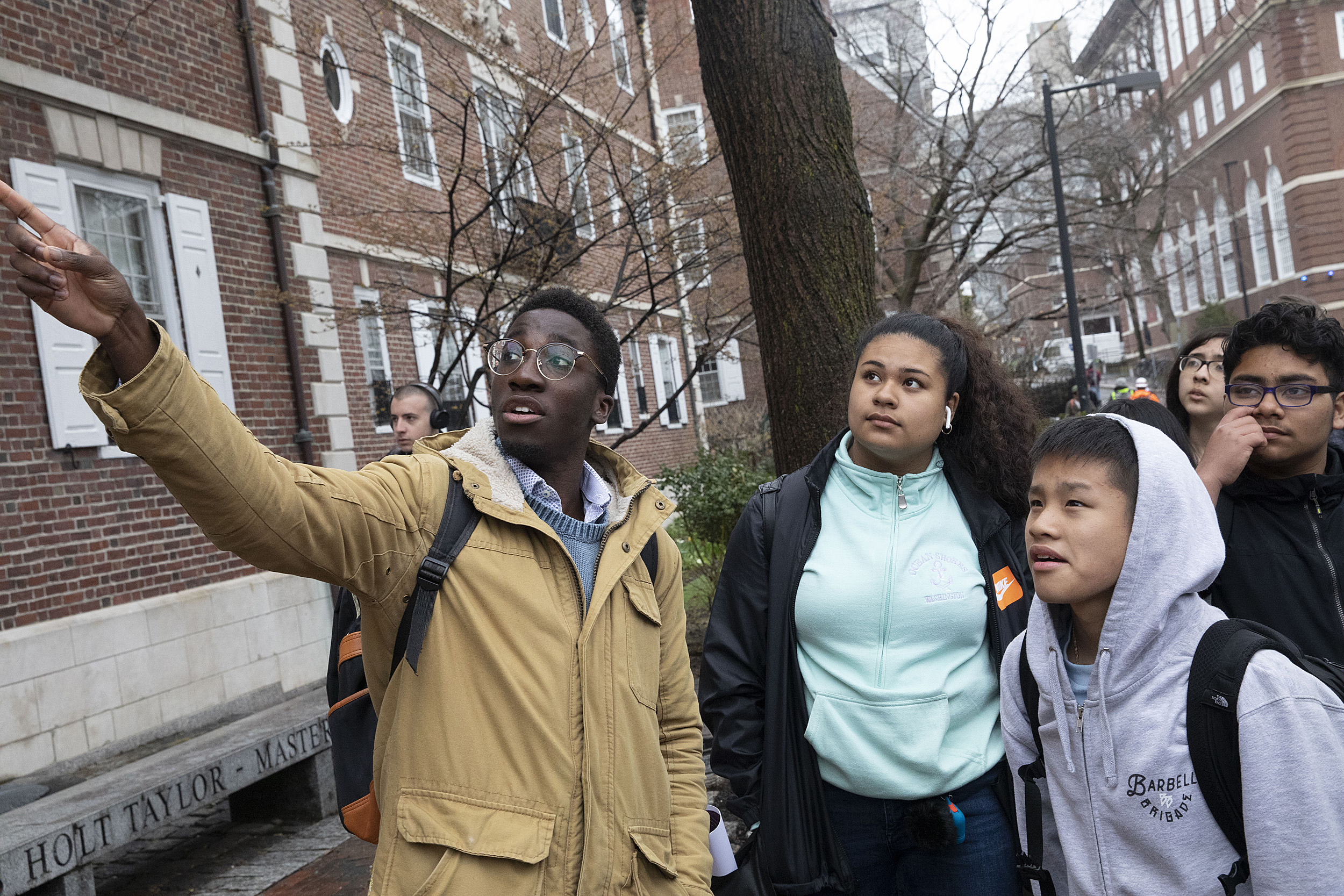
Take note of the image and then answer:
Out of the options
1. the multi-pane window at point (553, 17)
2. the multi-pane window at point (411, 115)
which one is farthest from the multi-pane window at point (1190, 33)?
the multi-pane window at point (411, 115)

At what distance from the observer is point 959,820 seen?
8.64 feet

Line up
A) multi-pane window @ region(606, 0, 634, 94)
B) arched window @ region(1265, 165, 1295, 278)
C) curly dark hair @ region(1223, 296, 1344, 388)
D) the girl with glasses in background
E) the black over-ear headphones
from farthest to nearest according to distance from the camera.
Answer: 1. arched window @ region(1265, 165, 1295, 278)
2. multi-pane window @ region(606, 0, 634, 94)
3. the black over-ear headphones
4. the girl with glasses in background
5. curly dark hair @ region(1223, 296, 1344, 388)

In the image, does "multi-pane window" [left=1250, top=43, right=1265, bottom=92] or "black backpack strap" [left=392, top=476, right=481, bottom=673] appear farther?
"multi-pane window" [left=1250, top=43, right=1265, bottom=92]

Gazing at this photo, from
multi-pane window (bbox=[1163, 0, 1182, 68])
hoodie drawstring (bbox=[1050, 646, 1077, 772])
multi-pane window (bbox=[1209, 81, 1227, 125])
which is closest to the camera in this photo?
hoodie drawstring (bbox=[1050, 646, 1077, 772])

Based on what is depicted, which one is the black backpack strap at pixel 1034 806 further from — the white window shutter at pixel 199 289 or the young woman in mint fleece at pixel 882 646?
the white window shutter at pixel 199 289

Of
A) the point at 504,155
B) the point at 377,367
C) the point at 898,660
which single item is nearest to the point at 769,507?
the point at 898,660

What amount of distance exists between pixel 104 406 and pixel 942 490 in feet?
6.95

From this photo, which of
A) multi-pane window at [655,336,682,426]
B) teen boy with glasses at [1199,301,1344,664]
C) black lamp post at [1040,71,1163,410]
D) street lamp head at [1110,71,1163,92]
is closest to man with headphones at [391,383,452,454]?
teen boy with glasses at [1199,301,1344,664]

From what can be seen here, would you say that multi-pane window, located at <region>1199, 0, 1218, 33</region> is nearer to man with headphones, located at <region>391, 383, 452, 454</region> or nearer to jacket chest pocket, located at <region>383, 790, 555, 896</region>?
man with headphones, located at <region>391, 383, 452, 454</region>

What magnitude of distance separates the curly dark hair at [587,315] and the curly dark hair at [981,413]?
83 centimetres

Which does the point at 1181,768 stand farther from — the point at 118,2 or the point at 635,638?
the point at 118,2

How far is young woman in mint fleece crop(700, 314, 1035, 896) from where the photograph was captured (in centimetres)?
265

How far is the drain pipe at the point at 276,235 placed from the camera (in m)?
10.5

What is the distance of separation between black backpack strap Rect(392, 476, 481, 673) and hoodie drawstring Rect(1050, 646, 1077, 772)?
1263 millimetres
